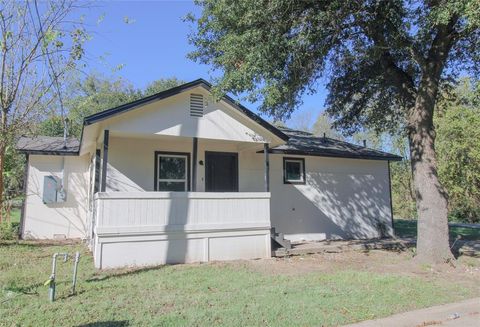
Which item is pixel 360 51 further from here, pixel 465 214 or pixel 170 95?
pixel 465 214

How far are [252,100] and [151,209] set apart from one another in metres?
3.44

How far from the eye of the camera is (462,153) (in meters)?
22.2

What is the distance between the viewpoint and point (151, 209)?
877 cm

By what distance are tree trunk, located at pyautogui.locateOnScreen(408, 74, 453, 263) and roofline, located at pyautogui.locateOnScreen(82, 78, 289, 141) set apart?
3507 mm

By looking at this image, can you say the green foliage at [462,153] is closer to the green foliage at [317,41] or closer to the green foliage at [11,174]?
the green foliage at [317,41]

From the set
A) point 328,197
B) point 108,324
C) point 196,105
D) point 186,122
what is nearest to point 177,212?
point 186,122

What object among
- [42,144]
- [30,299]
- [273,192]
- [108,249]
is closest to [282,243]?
[273,192]

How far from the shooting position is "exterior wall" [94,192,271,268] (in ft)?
27.3

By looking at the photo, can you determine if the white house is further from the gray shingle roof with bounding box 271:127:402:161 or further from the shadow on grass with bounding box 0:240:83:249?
the shadow on grass with bounding box 0:240:83:249

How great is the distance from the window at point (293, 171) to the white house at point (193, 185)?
0.04 m

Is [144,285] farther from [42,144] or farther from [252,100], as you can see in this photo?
[42,144]

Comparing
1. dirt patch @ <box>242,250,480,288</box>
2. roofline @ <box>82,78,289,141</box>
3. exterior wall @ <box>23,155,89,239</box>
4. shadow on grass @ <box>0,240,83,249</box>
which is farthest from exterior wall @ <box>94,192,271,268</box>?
exterior wall @ <box>23,155,89,239</box>

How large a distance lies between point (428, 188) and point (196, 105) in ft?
20.2

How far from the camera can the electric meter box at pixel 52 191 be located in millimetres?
12898
